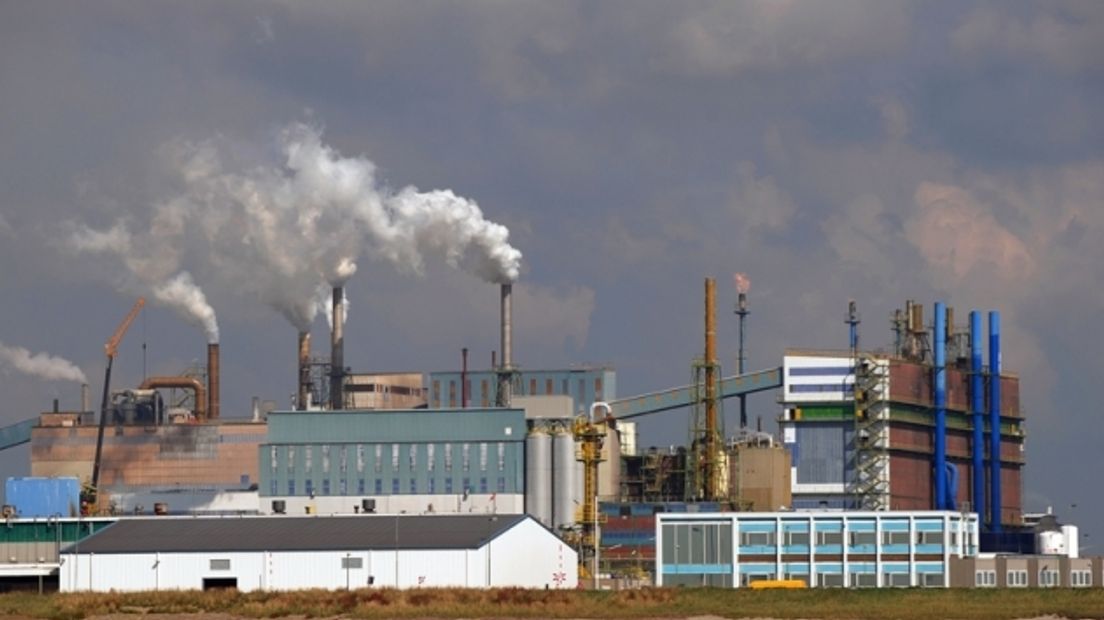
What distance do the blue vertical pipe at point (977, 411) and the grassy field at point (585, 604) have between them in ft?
235

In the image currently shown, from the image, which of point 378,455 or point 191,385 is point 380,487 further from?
point 191,385

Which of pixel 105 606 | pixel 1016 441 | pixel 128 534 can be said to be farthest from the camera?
pixel 1016 441

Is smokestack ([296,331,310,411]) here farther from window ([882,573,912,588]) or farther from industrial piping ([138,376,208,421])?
window ([882,573,912,588])

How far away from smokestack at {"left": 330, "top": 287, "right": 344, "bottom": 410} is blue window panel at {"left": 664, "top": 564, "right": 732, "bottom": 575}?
172 feet

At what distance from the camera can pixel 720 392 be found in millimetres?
171250

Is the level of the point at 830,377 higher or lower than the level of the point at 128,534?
higher

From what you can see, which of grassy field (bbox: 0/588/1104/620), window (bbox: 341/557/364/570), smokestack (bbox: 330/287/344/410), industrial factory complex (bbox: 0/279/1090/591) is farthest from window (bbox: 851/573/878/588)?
smokestack (bbox: 330/287/344/410)

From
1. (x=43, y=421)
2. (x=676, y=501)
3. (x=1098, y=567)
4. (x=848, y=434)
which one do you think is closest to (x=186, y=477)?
(x=43, y=421)

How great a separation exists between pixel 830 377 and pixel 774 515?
159ft

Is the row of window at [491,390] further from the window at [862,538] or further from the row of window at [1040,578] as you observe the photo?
the row of window at [1040,578]

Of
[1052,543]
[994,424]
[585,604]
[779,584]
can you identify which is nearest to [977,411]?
[994,424]

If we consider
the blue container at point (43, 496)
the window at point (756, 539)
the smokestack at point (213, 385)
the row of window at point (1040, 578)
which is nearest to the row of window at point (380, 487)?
the smokestack at point (213, 385)

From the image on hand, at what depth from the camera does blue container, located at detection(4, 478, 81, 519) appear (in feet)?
446

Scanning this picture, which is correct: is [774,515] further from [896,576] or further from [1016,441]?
[1016,441]
